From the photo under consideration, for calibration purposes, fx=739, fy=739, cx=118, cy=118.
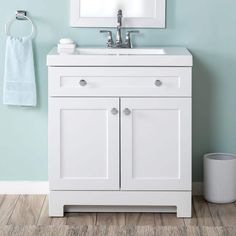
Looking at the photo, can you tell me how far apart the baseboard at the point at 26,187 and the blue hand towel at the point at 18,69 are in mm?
513

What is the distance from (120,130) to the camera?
12.6ft

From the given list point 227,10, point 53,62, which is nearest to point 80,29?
point 53,62

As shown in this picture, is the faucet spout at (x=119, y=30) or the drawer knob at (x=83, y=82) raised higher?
the faucet spout at (x=119, y=30)

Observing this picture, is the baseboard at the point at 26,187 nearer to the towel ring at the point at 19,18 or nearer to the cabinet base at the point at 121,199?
the cabinet base at the point at 121,199

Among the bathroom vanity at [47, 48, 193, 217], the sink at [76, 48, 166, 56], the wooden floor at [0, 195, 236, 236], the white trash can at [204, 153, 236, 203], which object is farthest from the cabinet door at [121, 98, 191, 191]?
the sink at [76, 48, 166, 56]

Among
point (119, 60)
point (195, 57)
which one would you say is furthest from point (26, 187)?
point (195, 57)

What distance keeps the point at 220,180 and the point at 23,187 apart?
3.78 ft

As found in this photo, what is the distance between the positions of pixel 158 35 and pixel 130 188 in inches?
36.4

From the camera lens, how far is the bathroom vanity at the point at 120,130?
3.81m

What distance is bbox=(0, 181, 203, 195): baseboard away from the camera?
4348mm

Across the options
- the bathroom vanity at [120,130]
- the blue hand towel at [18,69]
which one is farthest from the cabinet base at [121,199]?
the blue hand towel at [18,69]

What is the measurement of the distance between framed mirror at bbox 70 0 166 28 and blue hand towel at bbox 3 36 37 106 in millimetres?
313

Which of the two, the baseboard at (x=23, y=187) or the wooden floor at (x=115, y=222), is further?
the baseboard at (x=23, y=187)

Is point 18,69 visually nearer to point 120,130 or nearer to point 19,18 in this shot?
point 19,18
